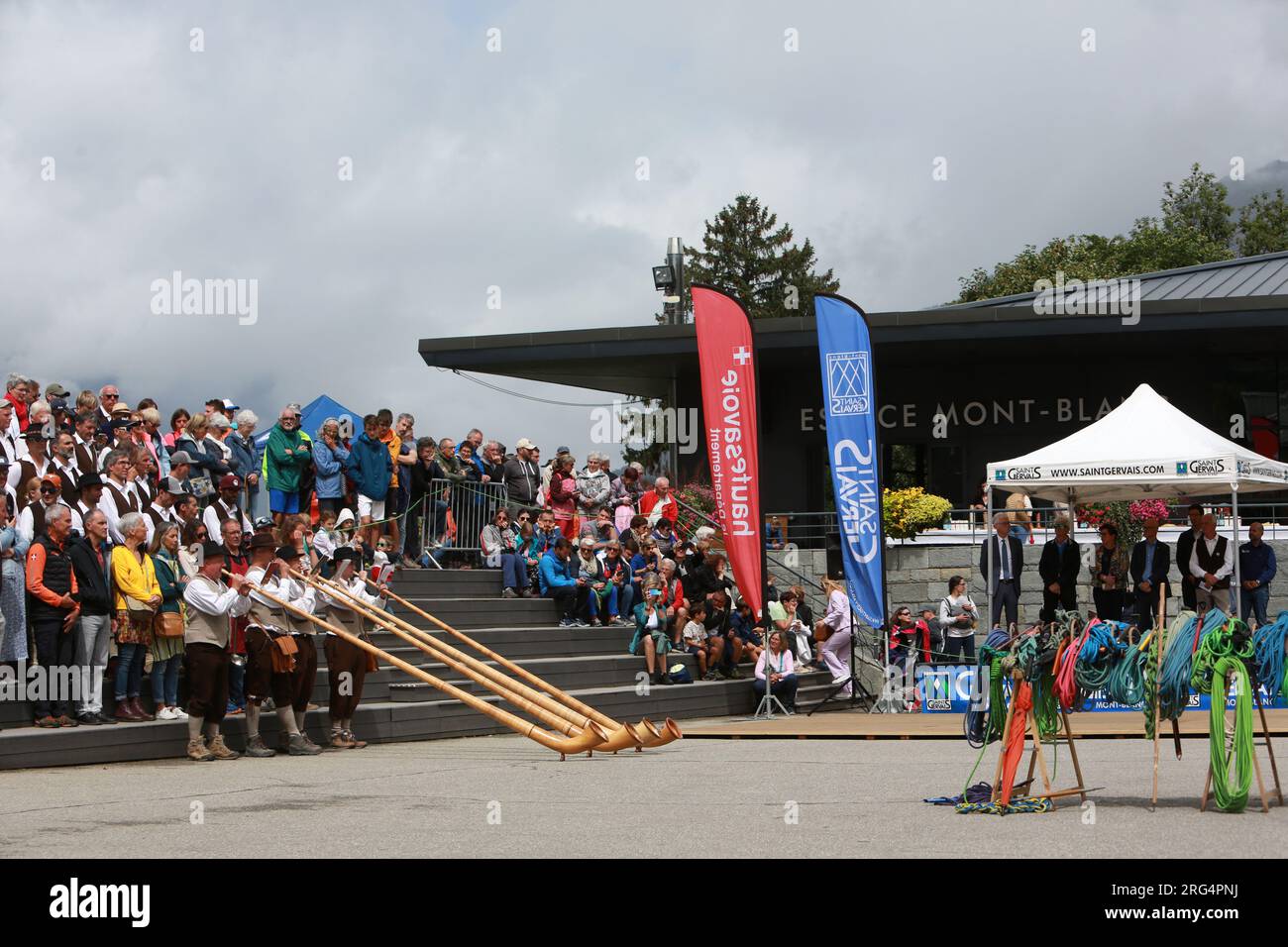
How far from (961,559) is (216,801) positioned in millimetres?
15487

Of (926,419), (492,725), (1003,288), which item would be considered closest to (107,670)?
(492,725)

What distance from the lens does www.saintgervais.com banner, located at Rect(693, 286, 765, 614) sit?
59.0 feet

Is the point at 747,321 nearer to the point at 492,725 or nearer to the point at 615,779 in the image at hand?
the point at 492,725

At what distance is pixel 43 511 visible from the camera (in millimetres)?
13086

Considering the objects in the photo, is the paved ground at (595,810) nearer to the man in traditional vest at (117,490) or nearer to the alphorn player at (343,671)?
the alphorn player at (343,671)

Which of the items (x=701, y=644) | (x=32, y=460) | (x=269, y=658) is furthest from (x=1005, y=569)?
(x=32, y=460)

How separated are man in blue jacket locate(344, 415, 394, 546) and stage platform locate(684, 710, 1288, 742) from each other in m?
4.90

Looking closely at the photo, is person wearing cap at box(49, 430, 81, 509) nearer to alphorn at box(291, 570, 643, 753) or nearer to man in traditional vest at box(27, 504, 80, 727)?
man in traditional vest at box(27, 504, 80, 727)

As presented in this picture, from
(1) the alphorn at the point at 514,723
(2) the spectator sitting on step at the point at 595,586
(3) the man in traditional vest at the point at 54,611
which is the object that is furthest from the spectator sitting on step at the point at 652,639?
(3) the man in traditional vest at the point at 54,611

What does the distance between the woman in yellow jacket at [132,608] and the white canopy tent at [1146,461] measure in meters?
9.68

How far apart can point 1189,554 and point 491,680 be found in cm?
960

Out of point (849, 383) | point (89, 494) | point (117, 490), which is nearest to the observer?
point (89, 494)
